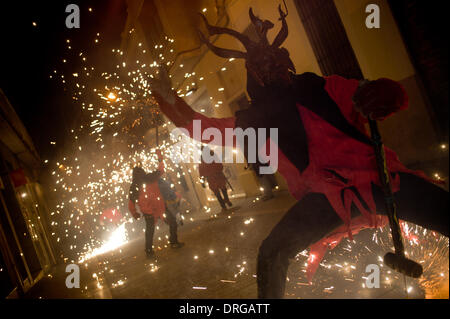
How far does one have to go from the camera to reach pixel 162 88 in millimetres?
2580

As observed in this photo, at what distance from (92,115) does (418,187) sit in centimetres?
933

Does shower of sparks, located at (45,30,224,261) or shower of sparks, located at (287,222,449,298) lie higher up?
shower of sparks, located at (45,30,224,261)

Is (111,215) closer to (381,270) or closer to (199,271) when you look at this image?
(199,271)

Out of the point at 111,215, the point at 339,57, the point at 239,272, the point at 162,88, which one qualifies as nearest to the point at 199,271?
the point at 239,272

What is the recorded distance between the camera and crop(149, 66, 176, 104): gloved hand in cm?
256

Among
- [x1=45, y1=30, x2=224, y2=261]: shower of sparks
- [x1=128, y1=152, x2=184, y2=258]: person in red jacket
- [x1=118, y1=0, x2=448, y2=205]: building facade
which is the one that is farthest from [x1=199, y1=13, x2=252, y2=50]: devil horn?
[x1=128, y1=152, x2=184, y2=258]: person in red jacket

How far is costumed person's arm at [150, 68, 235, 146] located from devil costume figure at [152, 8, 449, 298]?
0.16 meters

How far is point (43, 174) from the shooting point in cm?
1583

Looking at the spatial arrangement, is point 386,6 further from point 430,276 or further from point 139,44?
point 139,44

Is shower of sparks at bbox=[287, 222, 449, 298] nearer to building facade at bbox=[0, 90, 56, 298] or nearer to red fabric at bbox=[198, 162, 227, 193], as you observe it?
red fabric at bbox=[198, 162, 227, 193]

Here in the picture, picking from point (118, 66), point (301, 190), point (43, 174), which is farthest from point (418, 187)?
point (43, 174)

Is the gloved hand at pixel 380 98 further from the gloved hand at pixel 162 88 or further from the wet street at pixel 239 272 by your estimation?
the gloved hand at pixel 162 88

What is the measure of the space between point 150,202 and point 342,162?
216 inches

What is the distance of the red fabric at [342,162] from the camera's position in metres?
1.99
